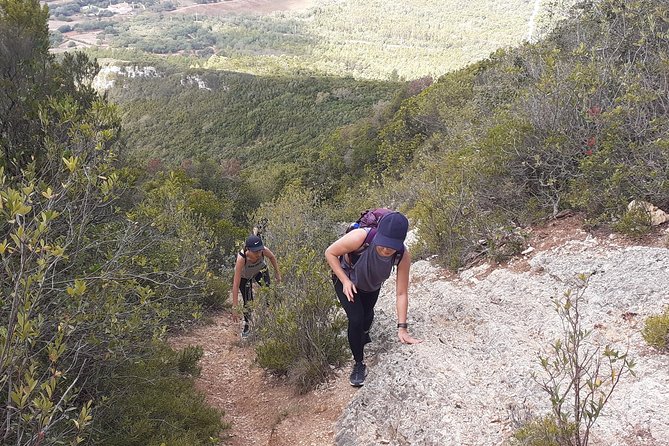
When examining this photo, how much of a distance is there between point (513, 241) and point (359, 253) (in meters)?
2.77

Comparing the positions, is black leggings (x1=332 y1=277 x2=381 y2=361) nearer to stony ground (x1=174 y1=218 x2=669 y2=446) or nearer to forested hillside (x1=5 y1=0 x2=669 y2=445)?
stony ground (x1=174 y1=218 x2=669 y2=446)

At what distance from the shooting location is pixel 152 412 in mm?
4203

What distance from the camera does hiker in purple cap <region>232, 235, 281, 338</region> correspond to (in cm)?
593

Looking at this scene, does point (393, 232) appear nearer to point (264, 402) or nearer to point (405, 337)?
point (405, 337)

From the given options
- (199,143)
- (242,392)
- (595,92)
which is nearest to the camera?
(242,392)

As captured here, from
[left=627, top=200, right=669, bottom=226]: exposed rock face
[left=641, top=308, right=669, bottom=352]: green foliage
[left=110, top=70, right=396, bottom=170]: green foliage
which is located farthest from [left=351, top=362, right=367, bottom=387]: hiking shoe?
[left=110, top=70, right=396, bottom=170]: green foliage

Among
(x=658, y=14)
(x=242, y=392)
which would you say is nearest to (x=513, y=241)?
(x=242, y=392)

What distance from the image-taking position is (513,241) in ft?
18.5

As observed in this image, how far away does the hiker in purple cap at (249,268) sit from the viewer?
5.93 metres

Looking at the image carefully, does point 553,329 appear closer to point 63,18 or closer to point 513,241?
point 513,241

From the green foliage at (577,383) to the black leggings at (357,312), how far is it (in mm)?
1428

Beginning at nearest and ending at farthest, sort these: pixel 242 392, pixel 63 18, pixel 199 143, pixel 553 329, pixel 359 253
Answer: pixel 359 253 → pixel 553 329 → pixel 242 392 → pixel 199 143 → pixel 63 18

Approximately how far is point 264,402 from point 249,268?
1.92 meters

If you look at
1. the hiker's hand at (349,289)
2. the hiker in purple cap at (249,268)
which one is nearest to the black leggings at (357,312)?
the hiker's hand at (349,289)
